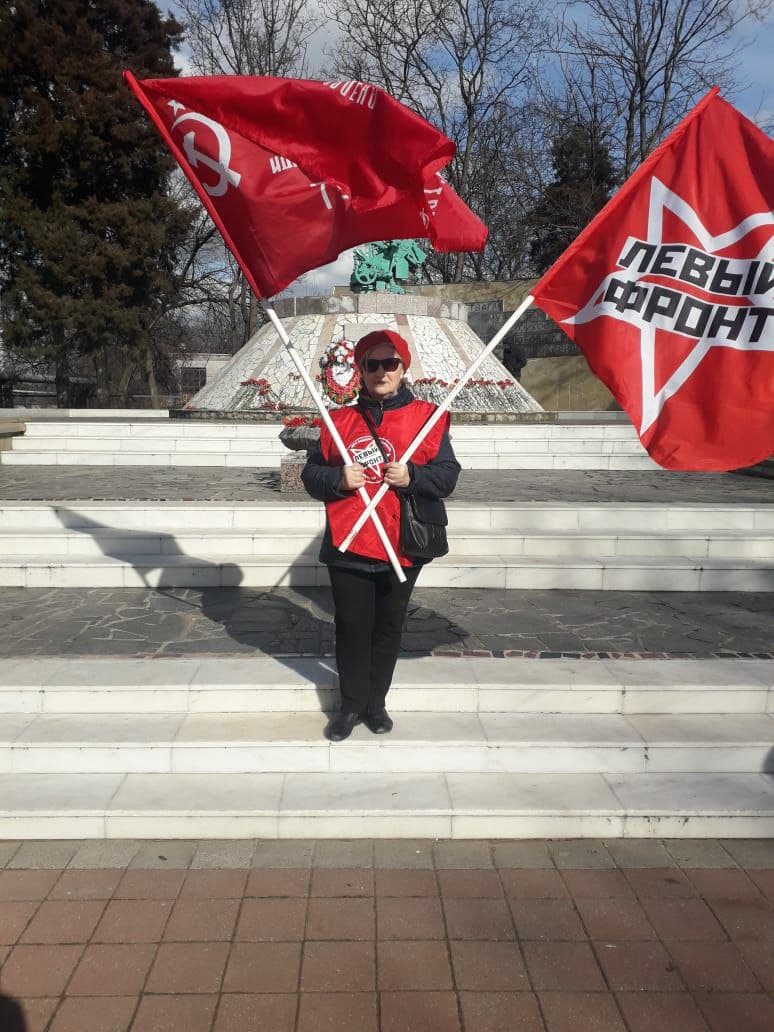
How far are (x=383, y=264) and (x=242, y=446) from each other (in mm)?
8250

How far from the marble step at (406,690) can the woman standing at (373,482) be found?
0.54 m

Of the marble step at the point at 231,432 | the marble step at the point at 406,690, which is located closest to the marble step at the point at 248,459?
the marble step at the point at 231,432

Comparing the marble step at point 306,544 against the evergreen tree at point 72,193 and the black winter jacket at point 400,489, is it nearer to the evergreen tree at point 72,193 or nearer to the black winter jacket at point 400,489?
the black winter jacket at point 400,489

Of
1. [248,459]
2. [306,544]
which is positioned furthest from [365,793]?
[248,459]

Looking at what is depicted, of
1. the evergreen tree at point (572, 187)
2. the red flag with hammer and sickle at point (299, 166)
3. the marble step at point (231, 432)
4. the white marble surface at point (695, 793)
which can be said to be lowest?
the marble step at point (231, 432)

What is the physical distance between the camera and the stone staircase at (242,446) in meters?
13.0

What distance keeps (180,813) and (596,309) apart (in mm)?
2866

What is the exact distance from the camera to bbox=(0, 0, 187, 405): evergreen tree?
26578mm

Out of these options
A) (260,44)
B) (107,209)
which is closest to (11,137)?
(107,209)

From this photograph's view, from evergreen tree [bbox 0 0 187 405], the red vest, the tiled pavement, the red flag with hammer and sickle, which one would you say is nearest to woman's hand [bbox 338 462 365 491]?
the red vest

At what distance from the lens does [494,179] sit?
40.8 meters

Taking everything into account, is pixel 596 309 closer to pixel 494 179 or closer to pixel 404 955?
pixel 404 955

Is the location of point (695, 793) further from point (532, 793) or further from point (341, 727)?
point (341, 727)

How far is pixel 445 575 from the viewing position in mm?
6465
